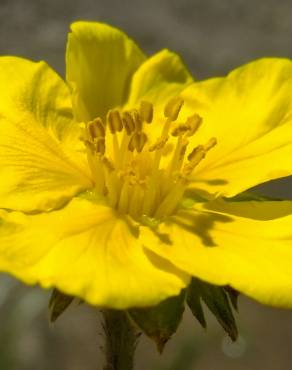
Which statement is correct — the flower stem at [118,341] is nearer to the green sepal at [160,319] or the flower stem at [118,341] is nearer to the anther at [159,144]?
the green sepal at [160,319]

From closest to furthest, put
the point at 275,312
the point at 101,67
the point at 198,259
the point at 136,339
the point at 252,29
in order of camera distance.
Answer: the point at 198,259 < the point at 136,339 < the point at 101,67 < the point at 275,312 < the point at 252,29

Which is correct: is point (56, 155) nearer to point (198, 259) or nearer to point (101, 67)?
point (101, 67)

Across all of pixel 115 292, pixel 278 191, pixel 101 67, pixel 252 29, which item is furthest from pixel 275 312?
pixel 115 292

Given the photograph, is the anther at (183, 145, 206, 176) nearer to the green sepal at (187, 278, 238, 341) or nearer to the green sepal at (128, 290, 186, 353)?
the green sepal at (187, 278, 238, 341)

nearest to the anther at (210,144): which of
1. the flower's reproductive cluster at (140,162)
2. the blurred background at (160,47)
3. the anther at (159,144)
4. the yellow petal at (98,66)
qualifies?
the flower's reproductive cluster at (140,162)

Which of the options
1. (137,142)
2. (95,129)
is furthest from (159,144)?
(95,129)

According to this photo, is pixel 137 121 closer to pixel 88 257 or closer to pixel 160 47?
pixel 88 257
